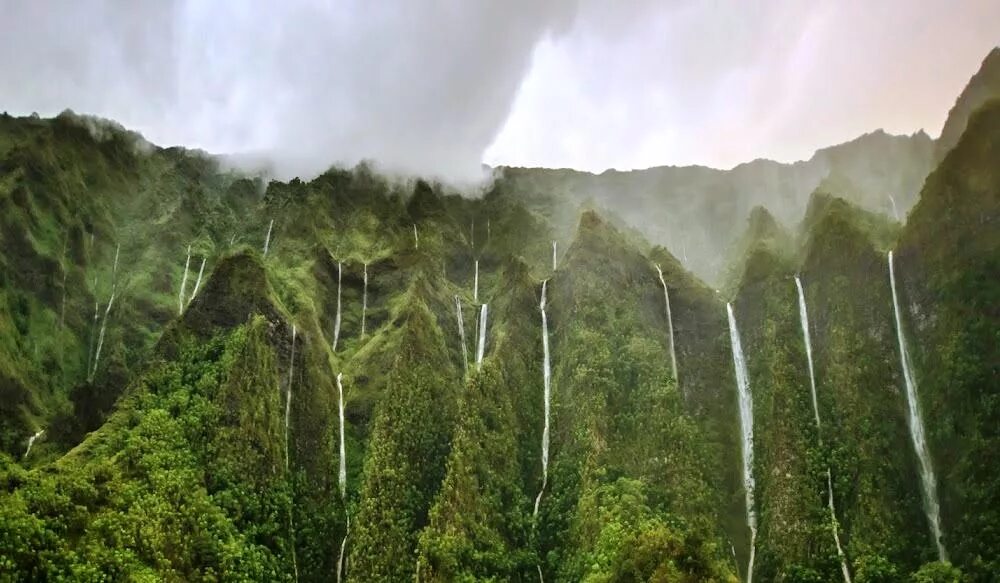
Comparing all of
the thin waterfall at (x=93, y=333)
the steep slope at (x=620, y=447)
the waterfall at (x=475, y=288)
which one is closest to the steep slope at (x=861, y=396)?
the steep slope at (x=620, y=447)

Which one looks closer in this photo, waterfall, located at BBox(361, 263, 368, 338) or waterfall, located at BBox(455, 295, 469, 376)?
waterfall, located at BBox(455, 295, 469, 376)

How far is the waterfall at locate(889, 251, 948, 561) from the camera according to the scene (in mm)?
39875

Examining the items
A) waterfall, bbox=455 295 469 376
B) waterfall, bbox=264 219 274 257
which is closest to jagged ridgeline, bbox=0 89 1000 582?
waterfall, bbox=455 295 469 376

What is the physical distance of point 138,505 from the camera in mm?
37781

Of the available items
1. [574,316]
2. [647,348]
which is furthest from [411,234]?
[647,348]

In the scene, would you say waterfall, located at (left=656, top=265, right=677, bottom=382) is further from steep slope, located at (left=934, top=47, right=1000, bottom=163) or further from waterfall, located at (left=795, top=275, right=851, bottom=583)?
steep slope, located at (left=934, top=47, right=1000, bottom=163)

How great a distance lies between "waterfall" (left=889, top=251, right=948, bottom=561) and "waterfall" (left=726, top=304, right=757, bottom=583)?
9536 mm

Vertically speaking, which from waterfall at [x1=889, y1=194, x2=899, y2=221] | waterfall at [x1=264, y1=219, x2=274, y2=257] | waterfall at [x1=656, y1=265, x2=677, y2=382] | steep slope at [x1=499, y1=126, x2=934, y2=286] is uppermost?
steep slope at [x1=499, y1=126, x2=934, y2=286]

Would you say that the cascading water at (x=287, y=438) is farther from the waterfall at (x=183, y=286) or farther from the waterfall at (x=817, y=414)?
the waterfall at (x=817, y=414)

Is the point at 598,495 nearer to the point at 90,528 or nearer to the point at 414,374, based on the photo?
the point at 414,374

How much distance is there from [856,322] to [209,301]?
45.9 m

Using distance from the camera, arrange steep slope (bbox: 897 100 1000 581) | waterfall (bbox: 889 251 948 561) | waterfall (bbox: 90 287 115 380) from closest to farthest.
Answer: steep slope (bbox: 897 100 1000 581)
waterfall (bbox: 889 251 948 561)
waterfall (bbox: 90 287 115 380)

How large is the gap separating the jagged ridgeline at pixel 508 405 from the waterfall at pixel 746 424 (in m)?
0.16

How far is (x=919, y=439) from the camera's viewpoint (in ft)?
142
